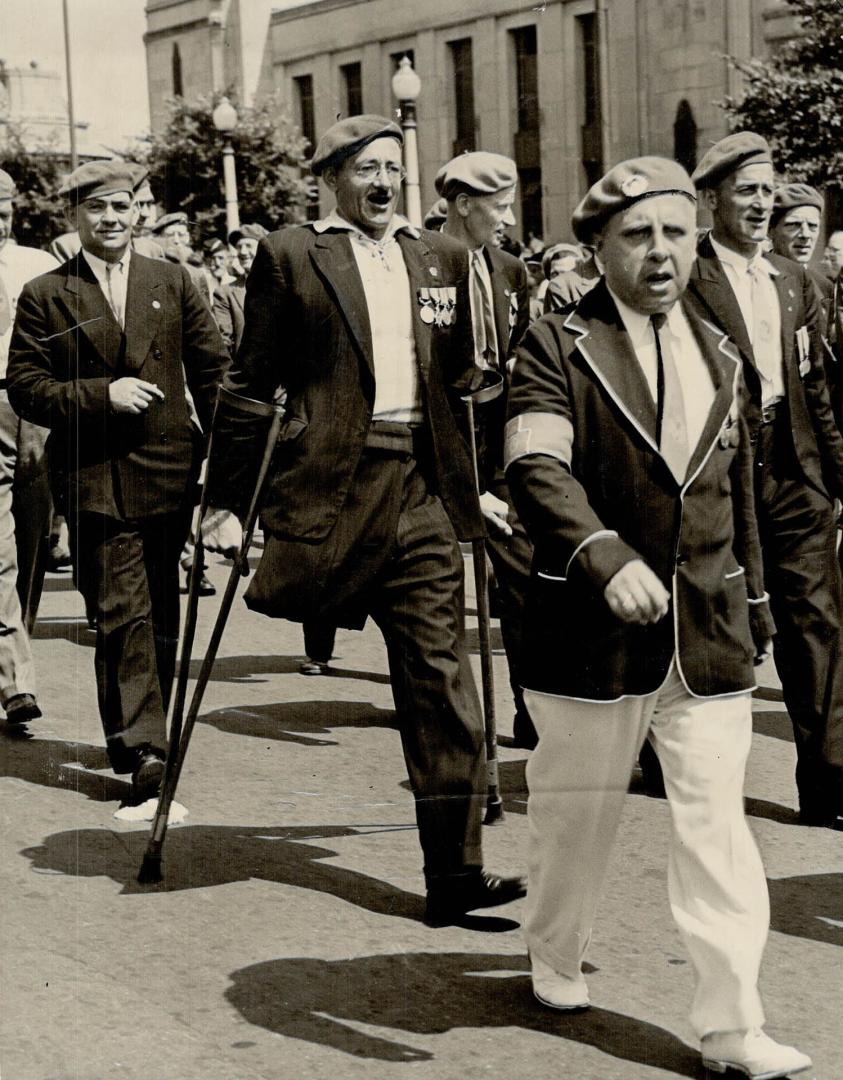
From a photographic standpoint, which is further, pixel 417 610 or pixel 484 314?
pixel 484 314

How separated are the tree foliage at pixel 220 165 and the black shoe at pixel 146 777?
3689cm

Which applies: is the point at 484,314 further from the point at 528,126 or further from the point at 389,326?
the point at 528,126

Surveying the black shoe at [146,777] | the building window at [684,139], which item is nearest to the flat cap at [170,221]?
the building window at [684,139]

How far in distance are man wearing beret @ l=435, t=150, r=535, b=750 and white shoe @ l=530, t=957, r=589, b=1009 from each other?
246cm

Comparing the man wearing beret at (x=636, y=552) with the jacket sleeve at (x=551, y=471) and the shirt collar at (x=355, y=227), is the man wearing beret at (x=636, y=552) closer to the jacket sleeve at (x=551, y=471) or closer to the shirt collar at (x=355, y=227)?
the jacket sleeve at (x=551, y=471)

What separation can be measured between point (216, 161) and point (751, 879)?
4257 centimetres

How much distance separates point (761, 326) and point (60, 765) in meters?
2.93

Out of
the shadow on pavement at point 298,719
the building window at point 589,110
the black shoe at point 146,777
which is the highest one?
the building window at point 589,110

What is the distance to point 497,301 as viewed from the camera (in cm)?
671

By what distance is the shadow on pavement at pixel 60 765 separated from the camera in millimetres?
6566

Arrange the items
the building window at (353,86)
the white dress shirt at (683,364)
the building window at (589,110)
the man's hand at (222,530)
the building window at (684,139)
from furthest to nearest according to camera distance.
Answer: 1. the building window at (353,86)
2. the building window at (589,110)
3. the building window at (684,139)
4. the man's hand at (222,530)
5. the white dress shirt at (683,364)

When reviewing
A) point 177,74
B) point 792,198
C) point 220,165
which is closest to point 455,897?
point 792,198

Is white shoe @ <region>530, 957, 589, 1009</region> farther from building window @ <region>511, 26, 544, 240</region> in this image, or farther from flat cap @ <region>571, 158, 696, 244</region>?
building window @ <region>511, 26, 544, 240</region>

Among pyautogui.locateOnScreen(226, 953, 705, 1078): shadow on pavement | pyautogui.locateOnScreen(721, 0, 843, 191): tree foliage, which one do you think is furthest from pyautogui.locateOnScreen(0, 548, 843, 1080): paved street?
pyautogui.locateOnScreen(721, 0, 843, 191): tree foliage
